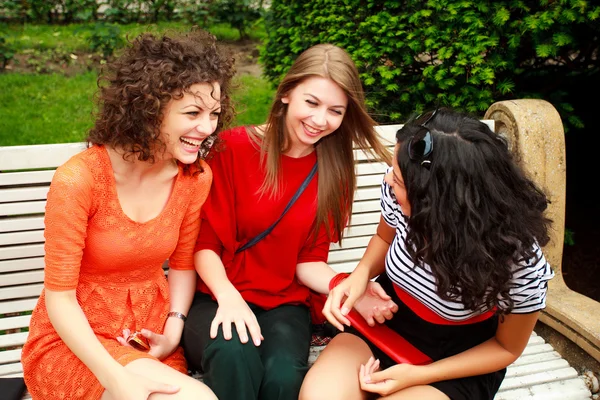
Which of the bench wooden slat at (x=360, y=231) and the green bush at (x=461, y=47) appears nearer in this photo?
the bench wooden slat at (x=360, y=231)

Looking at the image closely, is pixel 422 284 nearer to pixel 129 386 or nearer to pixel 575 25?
pixel 129 386

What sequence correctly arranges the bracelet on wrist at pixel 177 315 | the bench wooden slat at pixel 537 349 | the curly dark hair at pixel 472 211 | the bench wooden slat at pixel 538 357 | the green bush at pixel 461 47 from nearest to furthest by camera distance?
the curly dark hair at pixel 472 211, the bracelet on wrist at pixel 177 315, the bench wooden slat at pixel 538 357, the bench wooden slat at pixel 537 349, the green bush at pixel 461 47

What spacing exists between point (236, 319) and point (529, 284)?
1172mm

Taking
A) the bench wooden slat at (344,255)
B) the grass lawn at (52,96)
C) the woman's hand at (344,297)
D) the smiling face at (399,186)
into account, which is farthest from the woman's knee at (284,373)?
the grass lawn at (52,96)

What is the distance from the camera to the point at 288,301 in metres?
2.95

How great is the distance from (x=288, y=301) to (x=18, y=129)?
396 centimetres

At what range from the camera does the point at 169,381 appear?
2338 millimetres

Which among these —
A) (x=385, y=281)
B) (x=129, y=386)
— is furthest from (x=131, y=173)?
(x=385, y=281)

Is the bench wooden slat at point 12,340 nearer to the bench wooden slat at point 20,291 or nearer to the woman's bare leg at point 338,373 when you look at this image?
the bench wooden slat at point 20,291

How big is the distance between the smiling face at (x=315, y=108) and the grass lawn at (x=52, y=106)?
2494 millimetres

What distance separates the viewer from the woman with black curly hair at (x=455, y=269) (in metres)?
2.21

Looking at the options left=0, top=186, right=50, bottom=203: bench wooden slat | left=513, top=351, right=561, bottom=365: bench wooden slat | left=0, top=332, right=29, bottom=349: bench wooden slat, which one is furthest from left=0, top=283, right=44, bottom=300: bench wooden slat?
left=513, top=351, right=561, bottom=365: bench wooden slat

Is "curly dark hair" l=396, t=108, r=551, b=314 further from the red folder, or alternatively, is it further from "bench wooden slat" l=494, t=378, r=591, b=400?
"bench wooden slat" l=494, t=378, r=591, b=400

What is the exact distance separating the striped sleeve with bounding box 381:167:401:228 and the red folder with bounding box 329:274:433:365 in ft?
1.42
